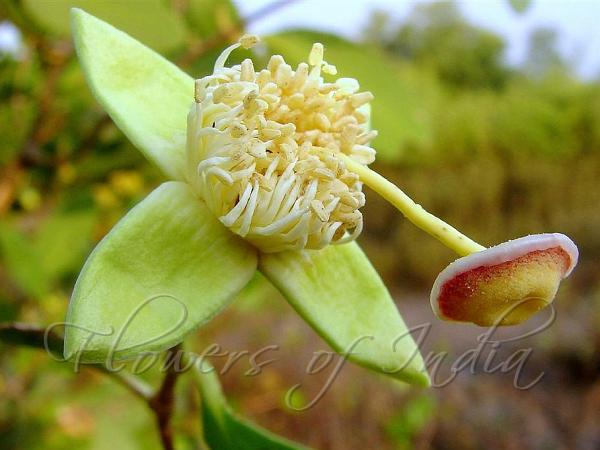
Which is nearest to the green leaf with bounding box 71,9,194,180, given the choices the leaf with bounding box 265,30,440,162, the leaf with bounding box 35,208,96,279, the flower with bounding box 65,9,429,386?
the flower with bounding box 65,9,429,386

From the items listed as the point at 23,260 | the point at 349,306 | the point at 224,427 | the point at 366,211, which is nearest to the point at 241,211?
the point at 349,306

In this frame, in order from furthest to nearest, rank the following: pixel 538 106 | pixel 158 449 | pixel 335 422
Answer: pixel 538 106 < pixel 335 422 < pixel 158 449

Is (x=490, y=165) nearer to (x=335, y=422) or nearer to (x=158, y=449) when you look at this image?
(x=335, y=422)

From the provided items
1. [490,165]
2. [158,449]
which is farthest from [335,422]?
[490,165]

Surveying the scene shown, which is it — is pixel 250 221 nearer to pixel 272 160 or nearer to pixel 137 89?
pixel 272 160

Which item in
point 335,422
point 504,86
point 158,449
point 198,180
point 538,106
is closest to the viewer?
point 198,180

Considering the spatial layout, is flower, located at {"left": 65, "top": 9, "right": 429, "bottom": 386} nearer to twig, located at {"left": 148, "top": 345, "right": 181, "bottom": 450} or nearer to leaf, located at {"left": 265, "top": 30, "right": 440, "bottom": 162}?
twig, located at {"left": 148, "top": 345, "right": 181, "bottom": 450}
